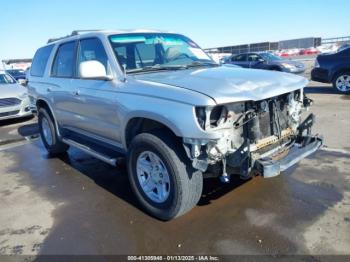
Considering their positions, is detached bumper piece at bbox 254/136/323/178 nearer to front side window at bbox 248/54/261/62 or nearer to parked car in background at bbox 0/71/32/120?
parked car in background at bbox 0/71/32/120

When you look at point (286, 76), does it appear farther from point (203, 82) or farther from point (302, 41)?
point (302, 41)

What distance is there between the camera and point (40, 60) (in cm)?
634

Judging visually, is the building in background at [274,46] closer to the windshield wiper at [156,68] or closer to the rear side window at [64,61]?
the rear side window at [64,61]

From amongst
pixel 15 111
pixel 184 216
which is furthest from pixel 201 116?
pixel 15 111

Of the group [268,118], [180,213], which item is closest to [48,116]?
[180,213]

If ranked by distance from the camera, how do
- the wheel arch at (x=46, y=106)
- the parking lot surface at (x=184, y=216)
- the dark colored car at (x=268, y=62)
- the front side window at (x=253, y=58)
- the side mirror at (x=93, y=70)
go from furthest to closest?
the front side window at (x=253, y=58)
the dark colored car at (x=268, y=62)
the wheel arch at (x=46, y=106)
the side mirror at (x=93, y=70)
the parking lot surface at (x=184, y=216)

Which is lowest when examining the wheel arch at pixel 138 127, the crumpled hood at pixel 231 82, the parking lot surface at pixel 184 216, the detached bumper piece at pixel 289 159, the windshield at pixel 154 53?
the parking lot surface at pixel 184 216

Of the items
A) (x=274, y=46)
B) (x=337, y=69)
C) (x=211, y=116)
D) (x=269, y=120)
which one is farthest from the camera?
(x=274, y=46)

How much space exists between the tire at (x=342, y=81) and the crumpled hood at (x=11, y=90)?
33.7ft

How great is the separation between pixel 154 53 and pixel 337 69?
8.97 meters

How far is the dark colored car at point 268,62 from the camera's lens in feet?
51.5

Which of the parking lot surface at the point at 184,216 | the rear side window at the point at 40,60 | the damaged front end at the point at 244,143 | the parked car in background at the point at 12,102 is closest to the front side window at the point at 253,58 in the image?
the parked car in background at the point at 12,102

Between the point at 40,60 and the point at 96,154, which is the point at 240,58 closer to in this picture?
the point at 40,60

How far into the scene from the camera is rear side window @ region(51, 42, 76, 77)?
5.04m
